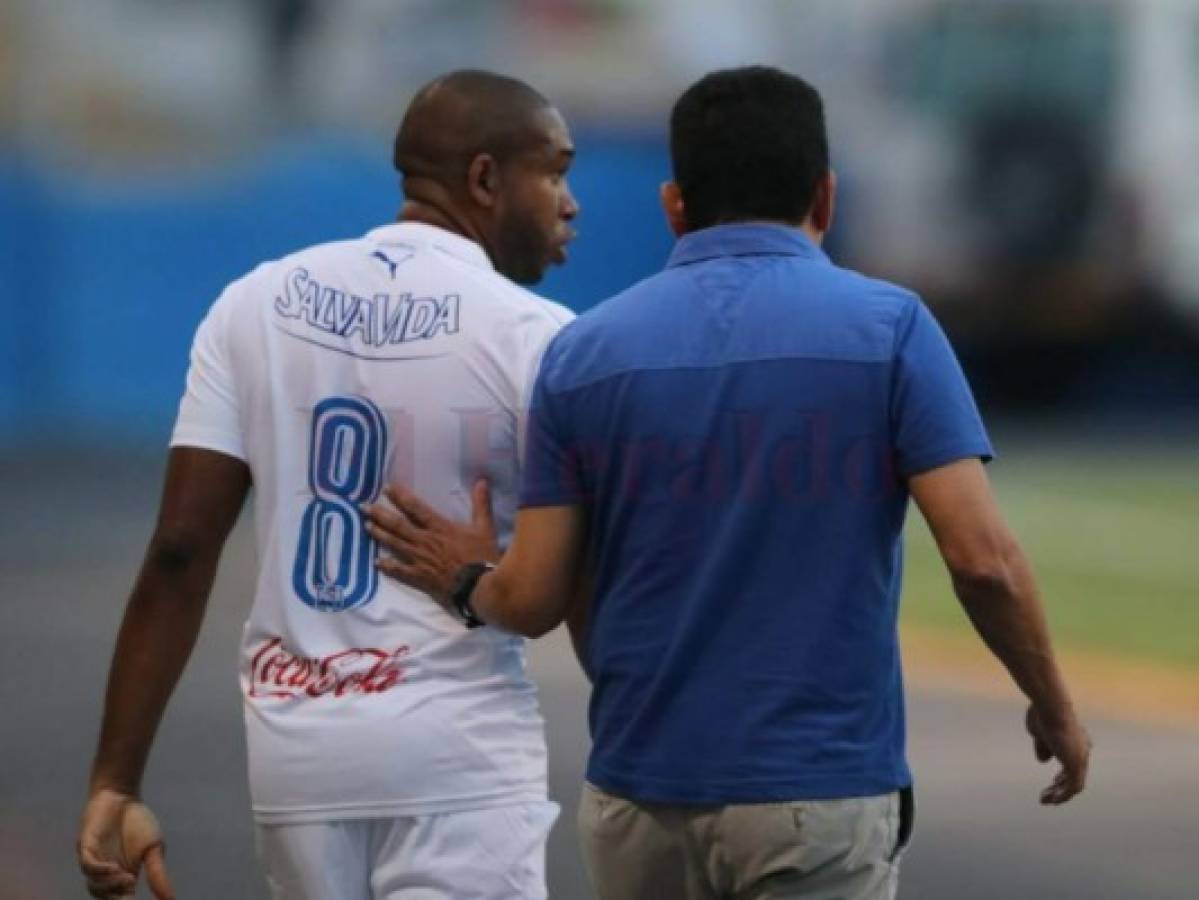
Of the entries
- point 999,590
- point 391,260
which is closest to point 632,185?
point 391,260

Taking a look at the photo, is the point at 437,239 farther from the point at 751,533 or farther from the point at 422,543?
the point at 751,533

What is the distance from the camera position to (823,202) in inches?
160

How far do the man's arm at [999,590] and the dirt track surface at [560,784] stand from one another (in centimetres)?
362

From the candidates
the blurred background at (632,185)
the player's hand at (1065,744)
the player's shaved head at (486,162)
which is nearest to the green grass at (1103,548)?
the blurred background at (632,185)

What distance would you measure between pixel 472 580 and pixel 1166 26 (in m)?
17.4

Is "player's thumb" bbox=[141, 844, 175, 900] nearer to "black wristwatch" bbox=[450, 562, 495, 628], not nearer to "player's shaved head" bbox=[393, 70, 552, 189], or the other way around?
"black wristwatch" bbox=[450, 562, 495, 628]

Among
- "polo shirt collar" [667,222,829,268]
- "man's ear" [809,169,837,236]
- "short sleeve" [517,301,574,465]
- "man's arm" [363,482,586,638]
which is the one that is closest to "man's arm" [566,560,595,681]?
"man's arm" [363,482,586,638]

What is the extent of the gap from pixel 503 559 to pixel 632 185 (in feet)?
52.2

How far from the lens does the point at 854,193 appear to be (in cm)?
2011

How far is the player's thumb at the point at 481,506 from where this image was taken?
13.5 feet

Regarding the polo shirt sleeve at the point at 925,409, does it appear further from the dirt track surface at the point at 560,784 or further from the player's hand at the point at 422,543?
the dirt track surface at the point at 560,784

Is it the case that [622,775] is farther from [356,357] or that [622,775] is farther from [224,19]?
[224,19]

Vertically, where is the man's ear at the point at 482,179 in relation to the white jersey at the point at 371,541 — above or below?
above

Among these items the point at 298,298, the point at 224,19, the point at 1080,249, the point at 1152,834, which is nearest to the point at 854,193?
the point at 1080,249
